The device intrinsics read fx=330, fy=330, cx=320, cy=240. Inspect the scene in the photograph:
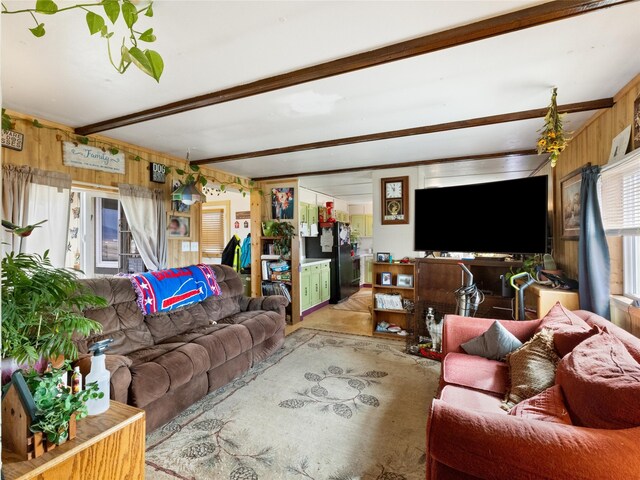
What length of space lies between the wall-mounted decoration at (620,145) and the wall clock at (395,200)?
224 cm

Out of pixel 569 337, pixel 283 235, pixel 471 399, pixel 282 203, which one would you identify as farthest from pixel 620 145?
pixel 282 203

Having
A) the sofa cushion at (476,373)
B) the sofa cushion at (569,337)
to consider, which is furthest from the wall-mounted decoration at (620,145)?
the sofa cushion at (476,373)

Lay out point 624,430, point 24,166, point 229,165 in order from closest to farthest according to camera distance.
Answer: point 624,430
point 24,166
point 229,165

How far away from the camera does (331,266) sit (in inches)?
245

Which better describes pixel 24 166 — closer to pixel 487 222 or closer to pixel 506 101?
pixel 506 101

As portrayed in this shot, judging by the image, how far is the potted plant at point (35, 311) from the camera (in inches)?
43.2

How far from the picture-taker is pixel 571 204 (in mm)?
2971

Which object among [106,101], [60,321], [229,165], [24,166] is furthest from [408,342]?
[24,166]

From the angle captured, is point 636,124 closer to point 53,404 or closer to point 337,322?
point 53,404

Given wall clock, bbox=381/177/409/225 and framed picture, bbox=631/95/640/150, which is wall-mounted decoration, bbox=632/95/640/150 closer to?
framed picture, bbox=631/95/640/150

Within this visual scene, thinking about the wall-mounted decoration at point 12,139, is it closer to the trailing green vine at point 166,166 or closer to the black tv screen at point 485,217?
the trailing green vine at point 166,166

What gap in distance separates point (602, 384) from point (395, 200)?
11.0 feet

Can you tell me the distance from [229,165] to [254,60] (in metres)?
2.62

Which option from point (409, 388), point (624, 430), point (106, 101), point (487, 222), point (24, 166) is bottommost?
point (409, 388)
